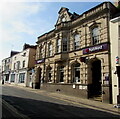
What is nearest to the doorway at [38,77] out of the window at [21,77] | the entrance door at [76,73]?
the window at [21,77]

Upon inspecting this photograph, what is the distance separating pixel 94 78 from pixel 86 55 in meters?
2.84

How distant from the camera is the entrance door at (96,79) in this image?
14.9 meters

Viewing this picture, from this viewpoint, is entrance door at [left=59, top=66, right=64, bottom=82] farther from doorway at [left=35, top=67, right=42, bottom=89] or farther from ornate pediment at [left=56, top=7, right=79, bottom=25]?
ornate pediment at [left=56, top=7, right=79, bottom=25]

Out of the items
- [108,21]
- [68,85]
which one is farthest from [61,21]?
[68,85]

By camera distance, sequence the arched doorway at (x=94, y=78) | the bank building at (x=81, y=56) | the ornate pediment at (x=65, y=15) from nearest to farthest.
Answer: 1. the bank building at (x=81, y=56)
2. the arched doorway at (x=94, y=78)
3. the ornate pediment at (x=65, y=15)

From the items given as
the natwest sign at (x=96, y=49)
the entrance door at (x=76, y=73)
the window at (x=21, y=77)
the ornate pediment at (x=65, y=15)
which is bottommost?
the window at (x=21, y=77)

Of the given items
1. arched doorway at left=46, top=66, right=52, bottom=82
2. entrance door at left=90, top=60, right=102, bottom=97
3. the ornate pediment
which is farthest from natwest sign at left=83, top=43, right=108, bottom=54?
arched doorway at left=46, top=66, right=52, bottom=82

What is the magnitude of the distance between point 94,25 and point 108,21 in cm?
178

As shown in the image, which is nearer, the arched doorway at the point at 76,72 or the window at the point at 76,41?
the arched doorway at the point at 76,72

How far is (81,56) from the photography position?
53.7ft

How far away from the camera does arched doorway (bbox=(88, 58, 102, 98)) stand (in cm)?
1490

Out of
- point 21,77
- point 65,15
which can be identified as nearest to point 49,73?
point 65,15

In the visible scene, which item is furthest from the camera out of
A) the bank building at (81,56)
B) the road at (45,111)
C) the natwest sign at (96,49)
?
the bank building at (81,56)

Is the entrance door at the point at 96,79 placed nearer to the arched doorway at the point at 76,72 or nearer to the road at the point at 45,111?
the arched doorway at the point at 76,72
